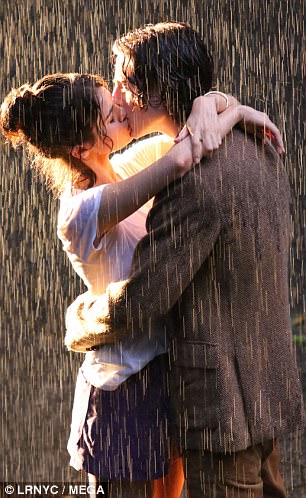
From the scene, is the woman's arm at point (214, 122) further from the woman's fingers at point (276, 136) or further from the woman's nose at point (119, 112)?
the woman's nose at point (119, 112)

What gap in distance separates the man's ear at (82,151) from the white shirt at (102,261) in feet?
0.32

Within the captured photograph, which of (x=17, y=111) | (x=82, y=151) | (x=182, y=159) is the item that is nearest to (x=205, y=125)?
(x=182, y=159)

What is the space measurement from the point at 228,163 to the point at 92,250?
381mm

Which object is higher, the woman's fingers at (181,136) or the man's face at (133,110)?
the man's face at (133,110)

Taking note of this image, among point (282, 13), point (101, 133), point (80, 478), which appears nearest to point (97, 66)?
point (282, 13)

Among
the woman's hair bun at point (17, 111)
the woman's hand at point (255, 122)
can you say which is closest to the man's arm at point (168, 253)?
the woman's hand at point (255, 122)

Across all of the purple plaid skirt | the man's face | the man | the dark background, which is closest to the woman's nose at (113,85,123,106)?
the man's face

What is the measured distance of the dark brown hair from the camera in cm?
208

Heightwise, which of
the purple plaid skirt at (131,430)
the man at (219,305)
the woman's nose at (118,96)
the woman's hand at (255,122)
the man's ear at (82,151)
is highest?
the woman's nose at (118,96)

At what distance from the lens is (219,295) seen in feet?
6.20

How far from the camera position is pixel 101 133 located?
211cm

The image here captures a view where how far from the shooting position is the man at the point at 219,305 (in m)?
1.83

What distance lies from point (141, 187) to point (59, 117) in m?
0.34

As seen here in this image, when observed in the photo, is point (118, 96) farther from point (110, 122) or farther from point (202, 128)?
point (202, 128)
